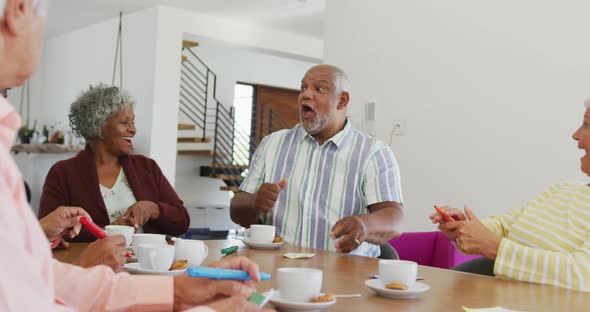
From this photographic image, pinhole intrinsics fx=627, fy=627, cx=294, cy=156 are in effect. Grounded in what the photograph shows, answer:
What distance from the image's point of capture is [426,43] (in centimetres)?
380

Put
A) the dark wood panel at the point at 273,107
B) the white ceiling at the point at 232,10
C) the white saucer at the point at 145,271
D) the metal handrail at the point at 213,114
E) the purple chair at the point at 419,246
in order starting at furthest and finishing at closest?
the dark wood panel at the point at 273,107
the metal handrail at the point at 213,114
the white ceiling at the point at 232,10
the purple chair at the point at 419,246
the white saucer at the point at 145,271

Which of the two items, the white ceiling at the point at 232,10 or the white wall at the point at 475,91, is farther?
the white ceiling at the point at 232,10

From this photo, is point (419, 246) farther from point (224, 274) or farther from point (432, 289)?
point (224, 274)

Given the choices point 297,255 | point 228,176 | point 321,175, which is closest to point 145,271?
point 297,255

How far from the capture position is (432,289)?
143 centimetres

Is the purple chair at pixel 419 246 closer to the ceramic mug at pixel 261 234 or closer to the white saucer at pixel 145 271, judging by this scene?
the ceramic mug at pixel 261 234

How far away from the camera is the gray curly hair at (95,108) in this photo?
2861 mm

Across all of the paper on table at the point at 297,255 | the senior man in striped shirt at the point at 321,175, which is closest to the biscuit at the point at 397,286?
the paper on table at the point at 297,255

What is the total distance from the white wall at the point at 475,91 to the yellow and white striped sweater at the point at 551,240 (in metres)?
1.17

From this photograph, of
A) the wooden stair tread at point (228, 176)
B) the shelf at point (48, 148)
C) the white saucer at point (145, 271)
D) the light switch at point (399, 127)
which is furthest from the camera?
the wooden stair tread at point (228, 176)

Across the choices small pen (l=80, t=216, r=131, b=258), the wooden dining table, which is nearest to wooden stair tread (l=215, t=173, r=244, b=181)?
the wooden dining table

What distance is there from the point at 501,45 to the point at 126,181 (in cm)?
208

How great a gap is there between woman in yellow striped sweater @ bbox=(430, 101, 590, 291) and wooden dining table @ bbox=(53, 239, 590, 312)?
53mm

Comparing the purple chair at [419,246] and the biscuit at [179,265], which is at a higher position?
the biscuit at [179,265]
